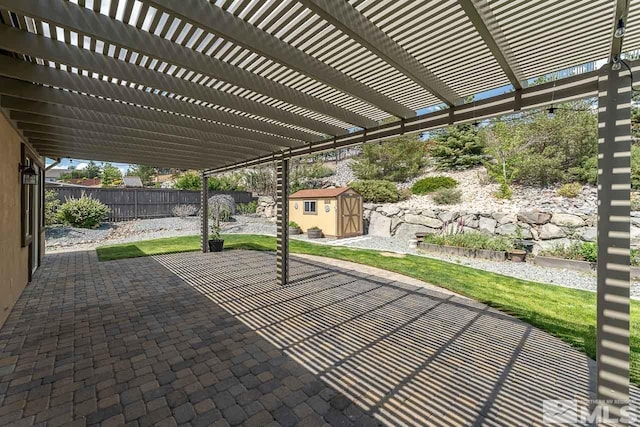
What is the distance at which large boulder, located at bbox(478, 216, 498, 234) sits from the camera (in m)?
10.9

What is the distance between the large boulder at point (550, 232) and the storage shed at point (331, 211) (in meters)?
7.42

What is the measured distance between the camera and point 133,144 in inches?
227

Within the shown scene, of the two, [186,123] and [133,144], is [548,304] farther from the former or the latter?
[133,144]

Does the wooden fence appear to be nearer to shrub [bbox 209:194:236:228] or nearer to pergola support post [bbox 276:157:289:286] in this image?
shrub [bbox 209:194:236:228]

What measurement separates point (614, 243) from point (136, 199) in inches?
717

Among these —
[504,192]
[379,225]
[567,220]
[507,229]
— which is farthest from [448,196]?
[567,220]

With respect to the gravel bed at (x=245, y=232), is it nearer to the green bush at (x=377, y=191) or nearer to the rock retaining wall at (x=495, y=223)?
the rock retaining wall at (x=495, y=223)

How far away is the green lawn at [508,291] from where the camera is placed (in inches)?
155

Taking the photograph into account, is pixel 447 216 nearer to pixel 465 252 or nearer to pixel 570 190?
pixel 465 252

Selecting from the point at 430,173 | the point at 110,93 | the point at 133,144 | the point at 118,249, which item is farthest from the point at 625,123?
the point at 430,173

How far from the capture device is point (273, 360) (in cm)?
308

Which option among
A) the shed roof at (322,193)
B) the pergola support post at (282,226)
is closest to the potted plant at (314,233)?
the shed roof at (322,193)

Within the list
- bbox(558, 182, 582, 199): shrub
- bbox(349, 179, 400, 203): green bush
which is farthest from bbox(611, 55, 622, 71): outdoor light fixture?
bbox(349, 179, 400, 203): green bush

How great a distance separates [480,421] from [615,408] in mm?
952
